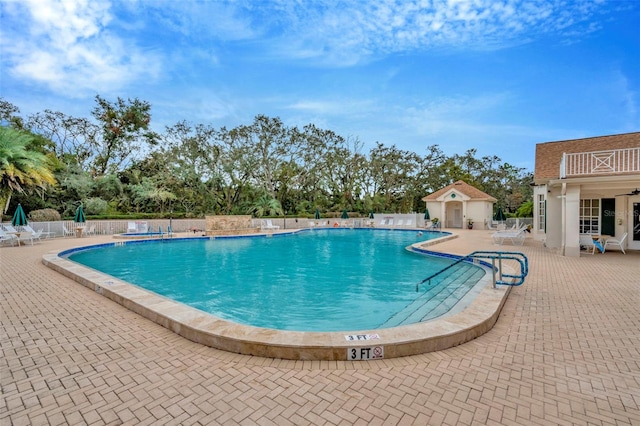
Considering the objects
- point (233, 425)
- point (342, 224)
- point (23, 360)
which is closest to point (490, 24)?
point (233, 425)

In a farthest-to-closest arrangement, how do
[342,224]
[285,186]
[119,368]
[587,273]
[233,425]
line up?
1. [285,186]
2. [342,224]
3. [587,273]
4. [119,368]
5. [233,425]

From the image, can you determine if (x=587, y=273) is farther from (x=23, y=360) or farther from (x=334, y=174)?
(x=334, y=174)

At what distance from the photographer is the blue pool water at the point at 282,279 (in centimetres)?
580

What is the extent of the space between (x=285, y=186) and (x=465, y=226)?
16698mm

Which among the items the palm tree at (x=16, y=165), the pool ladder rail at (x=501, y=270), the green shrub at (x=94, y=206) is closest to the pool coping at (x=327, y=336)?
the pool ladder rail at (x=501, y=270)

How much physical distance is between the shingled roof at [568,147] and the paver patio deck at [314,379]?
10.9 m

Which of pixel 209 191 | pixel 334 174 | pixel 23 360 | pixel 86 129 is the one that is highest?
pixel 86 129

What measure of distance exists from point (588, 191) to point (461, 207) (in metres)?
15.2

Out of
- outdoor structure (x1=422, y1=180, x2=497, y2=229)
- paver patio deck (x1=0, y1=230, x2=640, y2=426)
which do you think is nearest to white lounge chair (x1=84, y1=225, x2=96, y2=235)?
paver patio deck (x1=0, y1=230, x2=640, y2=426)

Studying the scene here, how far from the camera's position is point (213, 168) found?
27844mm

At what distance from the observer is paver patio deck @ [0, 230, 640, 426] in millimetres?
2342

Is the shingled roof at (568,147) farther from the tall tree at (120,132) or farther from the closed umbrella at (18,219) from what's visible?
the tall tree at (120,132)

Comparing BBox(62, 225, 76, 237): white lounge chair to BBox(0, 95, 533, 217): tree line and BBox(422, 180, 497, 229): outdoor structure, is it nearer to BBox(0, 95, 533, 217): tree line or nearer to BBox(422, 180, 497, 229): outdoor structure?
BBox(0, 95, 533, 217): tree line

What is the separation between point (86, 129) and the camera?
25.5 metres
